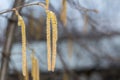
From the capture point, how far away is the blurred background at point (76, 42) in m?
1.83

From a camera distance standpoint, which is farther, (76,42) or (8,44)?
(76,42)

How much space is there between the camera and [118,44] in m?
4.96

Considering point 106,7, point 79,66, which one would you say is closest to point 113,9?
point 106,7

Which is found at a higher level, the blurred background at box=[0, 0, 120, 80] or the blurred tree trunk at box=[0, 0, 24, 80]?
the blurred tree trunk at box=[0, 0, 24, 80]

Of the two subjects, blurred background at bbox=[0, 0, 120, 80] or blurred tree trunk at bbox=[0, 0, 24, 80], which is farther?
blurred background at bbox=[0, 0, 120, 80]

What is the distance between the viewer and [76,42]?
2.65 m

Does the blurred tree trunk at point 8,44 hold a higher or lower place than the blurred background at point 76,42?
higher

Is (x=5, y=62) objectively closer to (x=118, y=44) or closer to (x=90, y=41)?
(x=90, y=41)

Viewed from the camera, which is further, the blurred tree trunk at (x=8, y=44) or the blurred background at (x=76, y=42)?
the blurred background at (x=76, y=42)

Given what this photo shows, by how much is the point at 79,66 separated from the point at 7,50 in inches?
143

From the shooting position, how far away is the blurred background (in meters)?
1.83

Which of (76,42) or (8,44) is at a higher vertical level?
(8,44)

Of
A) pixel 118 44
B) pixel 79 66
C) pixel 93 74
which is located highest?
pixel 118 44

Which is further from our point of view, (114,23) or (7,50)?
(114,23)
